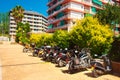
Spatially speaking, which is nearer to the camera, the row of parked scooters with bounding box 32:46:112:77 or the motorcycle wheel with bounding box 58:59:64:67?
the row of parked scooters with bounding box 32:46:112:77

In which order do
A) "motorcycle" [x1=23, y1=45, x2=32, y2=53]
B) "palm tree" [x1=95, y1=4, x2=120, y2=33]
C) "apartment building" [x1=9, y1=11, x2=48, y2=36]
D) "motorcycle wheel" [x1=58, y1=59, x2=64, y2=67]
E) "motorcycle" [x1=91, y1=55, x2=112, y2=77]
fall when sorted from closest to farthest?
1. "motorcycle" [x1=91, y1=55, x2=112, y2=77]
2. "motorcycle wheel" [x1=58, y1=59, x2=64, y2=67]
3. "motorcycle" [x1=23, y1=45, x2=32, y2=53]
4. "palm tree" [x1=95, y1=4, x2=120, y2=33]
5. "apartment building" [x1=9, y1=11, x2=48, y2=36]

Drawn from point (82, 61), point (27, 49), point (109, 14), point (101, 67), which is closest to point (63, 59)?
point (82, 61)

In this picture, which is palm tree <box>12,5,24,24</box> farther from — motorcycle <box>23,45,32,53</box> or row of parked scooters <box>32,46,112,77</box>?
row of parked scooters <box>32,46,112,77</box>

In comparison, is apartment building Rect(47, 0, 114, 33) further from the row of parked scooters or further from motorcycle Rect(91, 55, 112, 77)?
motorcycle Rect(91, 55, 112, 77)

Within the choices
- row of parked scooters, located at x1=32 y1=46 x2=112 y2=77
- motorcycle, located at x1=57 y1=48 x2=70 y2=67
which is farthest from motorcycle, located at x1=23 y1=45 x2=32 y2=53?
motorcycle, located at x1=57 y1=48 x2=70 y2=67

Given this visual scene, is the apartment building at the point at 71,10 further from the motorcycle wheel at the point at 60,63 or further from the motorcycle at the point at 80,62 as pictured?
the motorcycle at the point at 80,62

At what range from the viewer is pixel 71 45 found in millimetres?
18156

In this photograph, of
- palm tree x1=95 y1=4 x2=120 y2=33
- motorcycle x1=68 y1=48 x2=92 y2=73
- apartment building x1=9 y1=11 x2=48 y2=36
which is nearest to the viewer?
motorcycle x1=68 y1=48 x2=92 y2=73

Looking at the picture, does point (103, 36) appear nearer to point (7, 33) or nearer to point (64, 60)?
point (64, 60)

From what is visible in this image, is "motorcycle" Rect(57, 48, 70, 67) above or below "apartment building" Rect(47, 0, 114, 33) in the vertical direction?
below

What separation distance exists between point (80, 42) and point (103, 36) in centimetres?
248

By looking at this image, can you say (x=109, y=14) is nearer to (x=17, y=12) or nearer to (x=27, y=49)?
(x=27, y=49)

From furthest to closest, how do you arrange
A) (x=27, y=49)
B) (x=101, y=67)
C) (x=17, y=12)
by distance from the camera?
(x=17, y=12)
(x=27, y=49)
(x=101, y=67)

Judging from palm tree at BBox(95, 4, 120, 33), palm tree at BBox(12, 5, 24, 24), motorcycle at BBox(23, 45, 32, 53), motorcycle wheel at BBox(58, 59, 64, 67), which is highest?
palm tree at BBox(12, 5, 24, 24)
